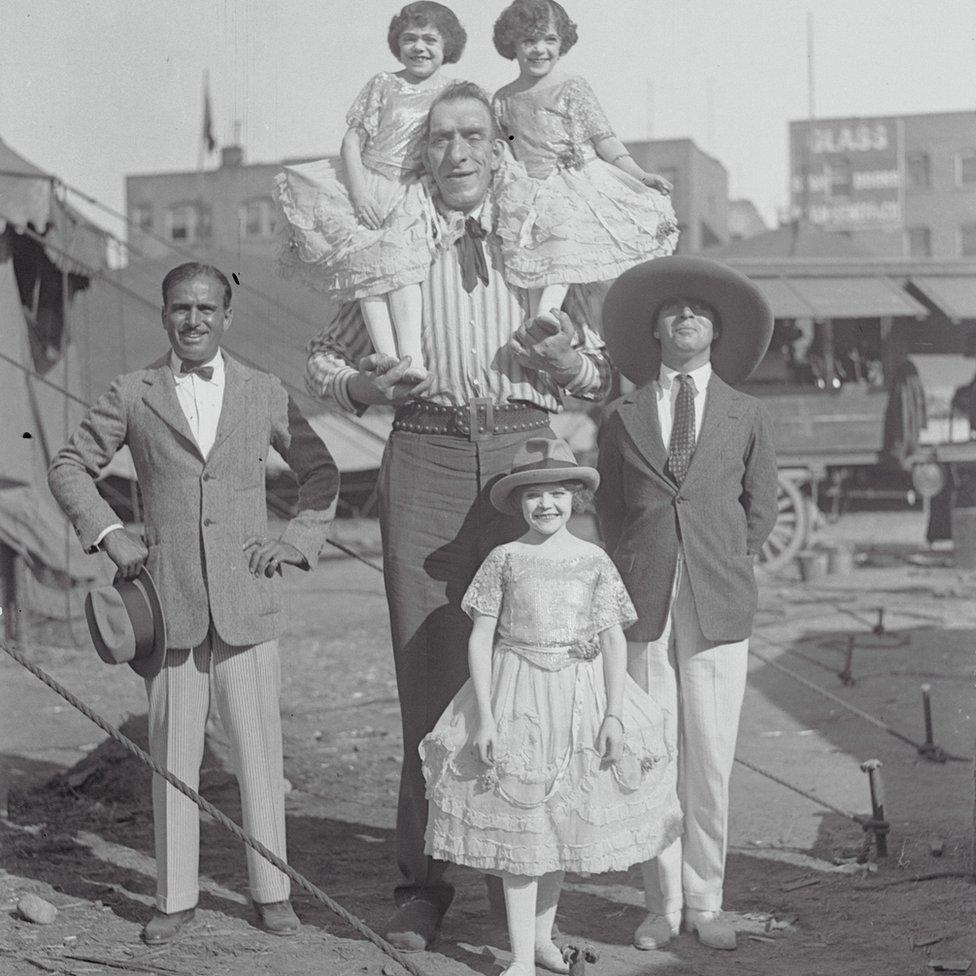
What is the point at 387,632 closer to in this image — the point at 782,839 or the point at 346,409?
the point at 782,839

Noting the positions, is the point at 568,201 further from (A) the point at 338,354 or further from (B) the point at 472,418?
(A) the point at 338,354

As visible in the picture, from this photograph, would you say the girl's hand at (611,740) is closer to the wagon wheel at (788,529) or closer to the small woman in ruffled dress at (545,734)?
the small woman in ruffled dress at (545,734)

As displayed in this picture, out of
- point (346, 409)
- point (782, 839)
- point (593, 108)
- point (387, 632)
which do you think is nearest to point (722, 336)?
point (593, 108)

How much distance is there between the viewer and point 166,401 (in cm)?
330

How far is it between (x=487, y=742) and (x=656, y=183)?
147 centimetres

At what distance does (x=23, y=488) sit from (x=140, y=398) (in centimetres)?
433

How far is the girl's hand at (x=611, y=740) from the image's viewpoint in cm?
291

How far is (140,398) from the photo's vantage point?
3318 millimetres


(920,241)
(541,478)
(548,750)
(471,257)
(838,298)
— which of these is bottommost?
(548,750)

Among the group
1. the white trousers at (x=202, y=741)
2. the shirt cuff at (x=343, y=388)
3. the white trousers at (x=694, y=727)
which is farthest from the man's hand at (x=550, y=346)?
the white trousers at (x=202, y=741)

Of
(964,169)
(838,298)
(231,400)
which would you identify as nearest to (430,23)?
(231,400)

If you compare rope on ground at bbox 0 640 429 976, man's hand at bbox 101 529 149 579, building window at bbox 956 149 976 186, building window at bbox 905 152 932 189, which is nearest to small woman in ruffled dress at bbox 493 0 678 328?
man's hand at bbox 101 529 149 579

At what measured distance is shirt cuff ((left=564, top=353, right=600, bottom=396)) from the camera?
3.21 metres

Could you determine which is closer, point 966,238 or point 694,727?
point 694,727
